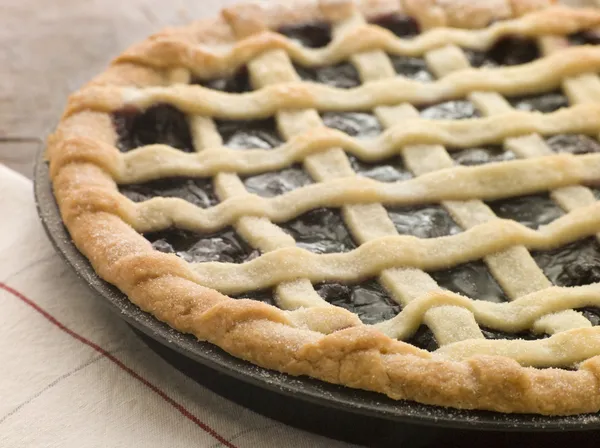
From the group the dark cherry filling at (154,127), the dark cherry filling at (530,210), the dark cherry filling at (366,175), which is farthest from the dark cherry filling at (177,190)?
the dark cherry filling at (530,210)

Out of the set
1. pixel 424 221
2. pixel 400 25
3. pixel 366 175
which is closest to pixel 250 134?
pixel 366 175

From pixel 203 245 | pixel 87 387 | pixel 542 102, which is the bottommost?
pixel 87 387

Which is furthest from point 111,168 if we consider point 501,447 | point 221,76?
point 501,447

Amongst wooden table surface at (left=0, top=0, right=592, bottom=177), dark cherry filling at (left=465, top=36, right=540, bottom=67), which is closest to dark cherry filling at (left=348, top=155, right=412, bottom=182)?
dark cherry filling at (left=465, top=36, right=540, bottom=67)

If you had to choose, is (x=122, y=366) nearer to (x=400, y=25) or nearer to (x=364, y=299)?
(x=364, y=299)

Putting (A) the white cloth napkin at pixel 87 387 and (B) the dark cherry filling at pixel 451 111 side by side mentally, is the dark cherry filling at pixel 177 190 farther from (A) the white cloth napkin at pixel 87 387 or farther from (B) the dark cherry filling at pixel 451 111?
(B) the dark cherry filling at pixel 451 111

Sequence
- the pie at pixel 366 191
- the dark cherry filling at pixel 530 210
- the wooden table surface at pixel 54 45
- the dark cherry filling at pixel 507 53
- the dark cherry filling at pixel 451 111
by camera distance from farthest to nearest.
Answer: the wooden table surface at pixel 54 45 → the dark cherry filling at pixel 507 53 → the dark cherry filling at pixel 451 111 → the dark cherry filling at pixel 530 210 → the pie at pixel 366 191

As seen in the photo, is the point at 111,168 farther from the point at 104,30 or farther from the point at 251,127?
the point at 104,30
